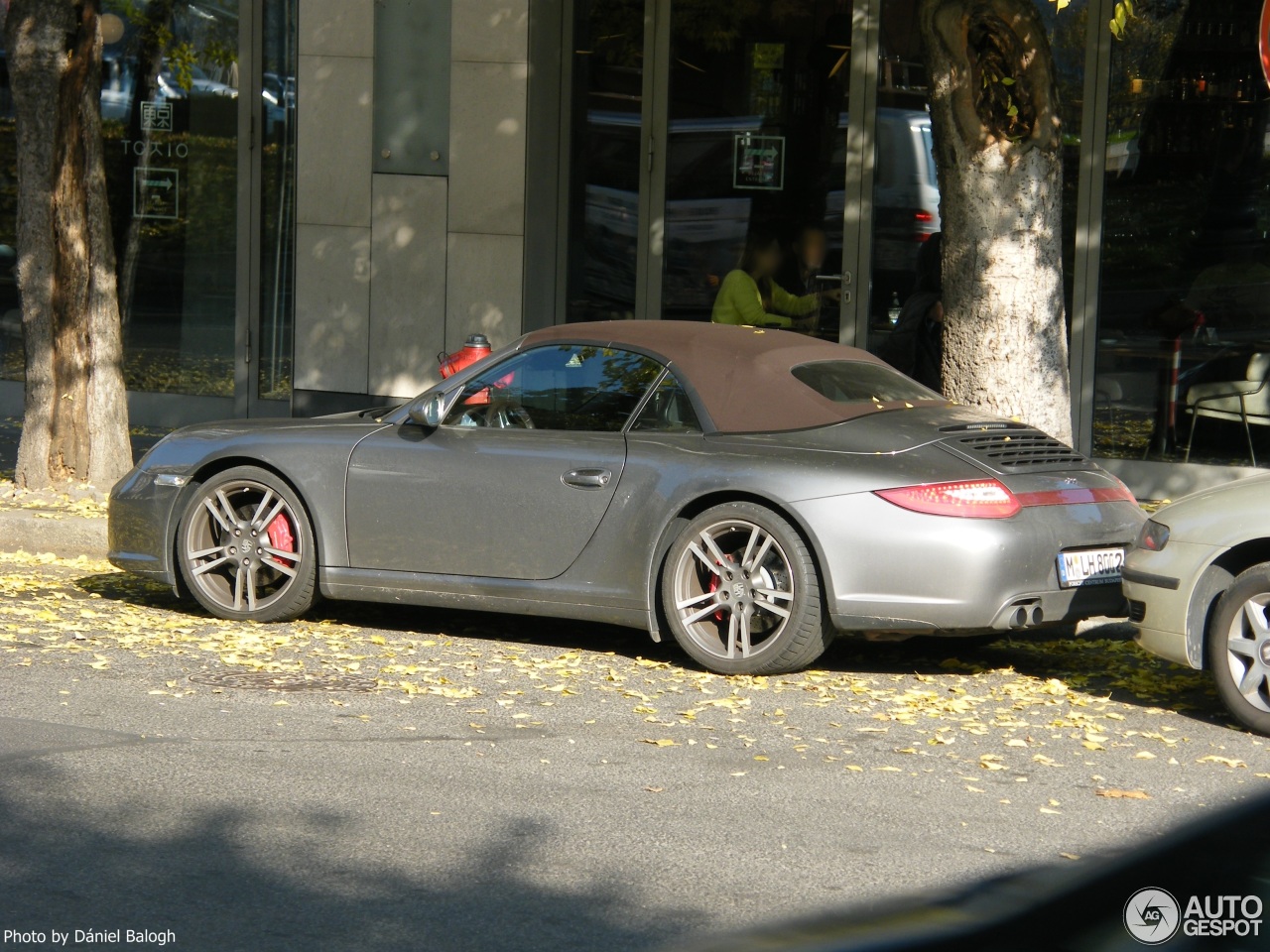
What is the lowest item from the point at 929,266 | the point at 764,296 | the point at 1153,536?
the point at 1153,536

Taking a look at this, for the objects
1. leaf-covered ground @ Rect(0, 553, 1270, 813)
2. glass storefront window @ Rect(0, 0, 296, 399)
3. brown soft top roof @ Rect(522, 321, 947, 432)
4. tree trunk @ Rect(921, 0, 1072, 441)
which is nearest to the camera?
leaf-covered ground @ Rect(0, 553, 1270, 813)

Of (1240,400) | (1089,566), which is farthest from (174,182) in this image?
(1089,566)

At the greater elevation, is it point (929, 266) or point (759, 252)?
point (759, 252)

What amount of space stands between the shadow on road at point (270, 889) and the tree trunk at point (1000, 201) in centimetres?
506

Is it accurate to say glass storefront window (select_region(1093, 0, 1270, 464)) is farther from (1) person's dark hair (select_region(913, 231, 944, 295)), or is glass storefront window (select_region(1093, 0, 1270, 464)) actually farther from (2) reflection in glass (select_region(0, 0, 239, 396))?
(2) reflection in glass (select_region(0, 0, 239, 396))

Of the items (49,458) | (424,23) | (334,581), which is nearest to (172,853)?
(334,581)

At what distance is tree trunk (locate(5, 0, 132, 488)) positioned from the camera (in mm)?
10789

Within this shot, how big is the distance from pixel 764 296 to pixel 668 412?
5840 millimetres

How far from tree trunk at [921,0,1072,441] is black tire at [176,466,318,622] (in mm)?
3655

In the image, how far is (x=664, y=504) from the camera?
7.12 meters

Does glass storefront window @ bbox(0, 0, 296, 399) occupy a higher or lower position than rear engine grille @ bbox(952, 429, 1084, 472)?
higher

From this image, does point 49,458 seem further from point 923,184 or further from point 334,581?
point 923,184

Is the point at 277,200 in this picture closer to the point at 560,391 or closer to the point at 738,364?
the point at 560,391

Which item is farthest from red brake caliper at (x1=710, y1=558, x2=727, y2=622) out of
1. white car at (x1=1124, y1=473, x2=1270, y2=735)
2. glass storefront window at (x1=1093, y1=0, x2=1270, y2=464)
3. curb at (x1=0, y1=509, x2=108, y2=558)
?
glass storefront window at (x1=1093, y1=0, x2=1270, y2=464)
